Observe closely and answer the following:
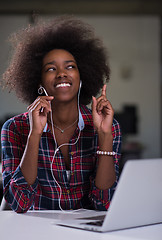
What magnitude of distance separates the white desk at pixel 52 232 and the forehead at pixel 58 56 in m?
0.81

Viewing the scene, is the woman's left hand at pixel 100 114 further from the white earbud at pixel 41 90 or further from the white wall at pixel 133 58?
the white wall at pixel 133 58

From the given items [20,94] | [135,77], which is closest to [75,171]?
[20,94]

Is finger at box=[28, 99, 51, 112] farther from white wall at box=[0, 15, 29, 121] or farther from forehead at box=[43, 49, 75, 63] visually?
white wall at box=[0, 15, 29, 121]

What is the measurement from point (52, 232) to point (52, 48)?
3.45 feet

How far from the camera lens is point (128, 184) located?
1.09 meters

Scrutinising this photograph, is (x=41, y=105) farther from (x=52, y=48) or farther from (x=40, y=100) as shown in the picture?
(x=52, y=48)

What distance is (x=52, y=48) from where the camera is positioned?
2.00 meters

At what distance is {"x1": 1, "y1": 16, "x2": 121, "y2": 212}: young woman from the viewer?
170cm

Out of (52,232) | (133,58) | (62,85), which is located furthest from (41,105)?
(133,58)

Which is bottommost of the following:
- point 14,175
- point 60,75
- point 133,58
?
point 14,175

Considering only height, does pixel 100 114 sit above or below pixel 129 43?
below

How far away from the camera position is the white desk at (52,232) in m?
1.12

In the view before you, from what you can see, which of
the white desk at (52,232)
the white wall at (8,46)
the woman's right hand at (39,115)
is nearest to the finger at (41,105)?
the woman's right hand at (39,115)

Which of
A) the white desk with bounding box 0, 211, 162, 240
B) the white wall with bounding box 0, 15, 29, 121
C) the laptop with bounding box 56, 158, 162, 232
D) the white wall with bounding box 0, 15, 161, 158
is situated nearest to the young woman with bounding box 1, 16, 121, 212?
the white desk with bounding box 0, 211, 162, 240
